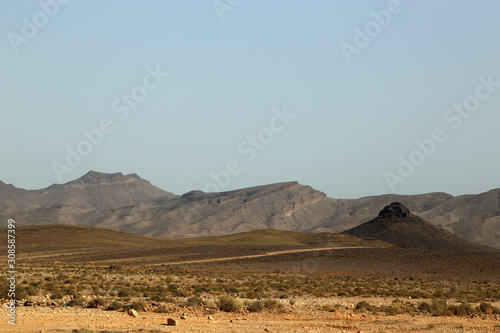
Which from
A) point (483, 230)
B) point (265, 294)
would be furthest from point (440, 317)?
point (483, 230)

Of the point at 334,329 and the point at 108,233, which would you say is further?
the point at 108,233

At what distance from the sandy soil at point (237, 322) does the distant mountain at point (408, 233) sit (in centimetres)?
10563

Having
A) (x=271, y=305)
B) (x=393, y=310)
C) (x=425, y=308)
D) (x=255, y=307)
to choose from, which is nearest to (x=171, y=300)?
(x=255, y=307)

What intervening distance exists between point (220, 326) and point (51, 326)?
16.1ft

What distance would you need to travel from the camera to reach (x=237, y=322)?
18938 millimetres

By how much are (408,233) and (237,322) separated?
120823 mm

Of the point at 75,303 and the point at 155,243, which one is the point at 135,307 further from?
the point at 155,243

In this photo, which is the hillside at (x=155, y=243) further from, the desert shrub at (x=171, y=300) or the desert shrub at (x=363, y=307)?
the desert shrub at (x=363, y=307)

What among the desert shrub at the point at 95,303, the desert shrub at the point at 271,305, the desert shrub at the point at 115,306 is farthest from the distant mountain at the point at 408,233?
the desert shrub at the point at 115,306

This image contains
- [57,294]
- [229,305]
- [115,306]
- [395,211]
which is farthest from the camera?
[395,211]

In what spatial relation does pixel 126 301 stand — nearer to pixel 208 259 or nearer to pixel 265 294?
pixel 265 294

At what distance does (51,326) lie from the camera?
55.0 feet

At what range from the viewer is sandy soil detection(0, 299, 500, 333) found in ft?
55.9

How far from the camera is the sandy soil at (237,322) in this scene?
17.0m
